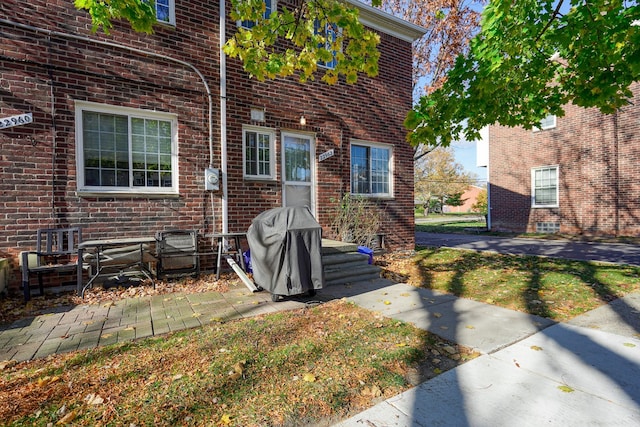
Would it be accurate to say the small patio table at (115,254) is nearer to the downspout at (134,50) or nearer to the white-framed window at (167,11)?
the downspout at (134,50)

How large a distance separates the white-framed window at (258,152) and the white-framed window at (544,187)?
46.2 feet

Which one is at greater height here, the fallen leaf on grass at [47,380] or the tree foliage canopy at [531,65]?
the tree foliage canopy at [531,65]

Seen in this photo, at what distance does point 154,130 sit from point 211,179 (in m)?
1.37

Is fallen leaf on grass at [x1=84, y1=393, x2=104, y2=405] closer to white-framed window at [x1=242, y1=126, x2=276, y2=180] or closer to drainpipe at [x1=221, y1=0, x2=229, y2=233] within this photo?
drainpipe at [x1=221, y1=0, x2=229, y2=233]

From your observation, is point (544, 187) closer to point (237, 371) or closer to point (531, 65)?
point (531, 65)

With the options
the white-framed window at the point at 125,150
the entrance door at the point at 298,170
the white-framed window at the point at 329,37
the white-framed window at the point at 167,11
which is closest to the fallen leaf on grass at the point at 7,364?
the white-framed window at the point at 125,150

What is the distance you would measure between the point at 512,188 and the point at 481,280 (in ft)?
42.2

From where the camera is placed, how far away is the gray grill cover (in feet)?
15.4

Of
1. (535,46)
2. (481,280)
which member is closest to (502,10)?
(535,46)

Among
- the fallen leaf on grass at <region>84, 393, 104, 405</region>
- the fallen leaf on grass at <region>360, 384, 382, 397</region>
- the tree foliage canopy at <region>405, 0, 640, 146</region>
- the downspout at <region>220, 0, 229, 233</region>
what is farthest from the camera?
the downspout at <region>220, 0, 229, 233</region>

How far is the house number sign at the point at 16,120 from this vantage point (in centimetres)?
499

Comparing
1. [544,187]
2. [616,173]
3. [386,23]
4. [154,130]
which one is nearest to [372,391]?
[154,130]

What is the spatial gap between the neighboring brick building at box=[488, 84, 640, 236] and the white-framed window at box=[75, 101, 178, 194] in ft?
40.7

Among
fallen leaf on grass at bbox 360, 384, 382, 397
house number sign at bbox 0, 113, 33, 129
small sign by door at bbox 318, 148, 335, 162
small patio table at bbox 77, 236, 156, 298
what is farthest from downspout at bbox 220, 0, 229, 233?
fallen leaf on grass at bbox 360, 384, 382, 397
